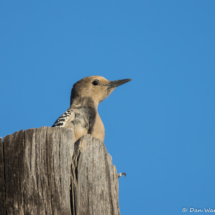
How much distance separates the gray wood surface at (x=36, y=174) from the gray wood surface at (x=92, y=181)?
0.11 metres

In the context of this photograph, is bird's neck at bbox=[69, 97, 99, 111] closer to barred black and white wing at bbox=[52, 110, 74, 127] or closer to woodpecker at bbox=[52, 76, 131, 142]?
woodpecker at bbox=[52, 76, 131, 142]

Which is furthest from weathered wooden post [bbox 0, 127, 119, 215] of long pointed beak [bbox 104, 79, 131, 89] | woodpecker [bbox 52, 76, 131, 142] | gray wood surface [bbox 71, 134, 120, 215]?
long pointed beak [bbox 104, 79, 131, 89]

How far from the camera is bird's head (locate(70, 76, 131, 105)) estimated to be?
7379 millimetres

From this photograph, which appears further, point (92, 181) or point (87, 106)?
point (87, 106)

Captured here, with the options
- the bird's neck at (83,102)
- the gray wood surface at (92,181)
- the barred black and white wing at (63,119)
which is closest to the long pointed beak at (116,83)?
the bird's neck at (83,102)

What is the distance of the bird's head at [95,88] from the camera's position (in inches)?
291

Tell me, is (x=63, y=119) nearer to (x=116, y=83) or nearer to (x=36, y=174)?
(x=116, y=83)

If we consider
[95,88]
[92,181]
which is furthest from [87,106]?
[92,181]

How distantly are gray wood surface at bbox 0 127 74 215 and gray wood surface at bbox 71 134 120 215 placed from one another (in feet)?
0.37

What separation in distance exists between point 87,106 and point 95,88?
0.84m

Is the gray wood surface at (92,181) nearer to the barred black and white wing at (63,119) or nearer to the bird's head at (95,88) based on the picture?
the barred black and white wing at (63,119)

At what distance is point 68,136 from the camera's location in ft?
10.7

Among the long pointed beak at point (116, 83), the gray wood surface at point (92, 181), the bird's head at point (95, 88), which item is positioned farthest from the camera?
the long pointed beak at point (116, 83)

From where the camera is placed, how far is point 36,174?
307cm
